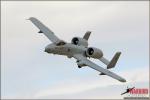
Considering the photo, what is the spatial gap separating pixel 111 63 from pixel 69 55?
11251 mm

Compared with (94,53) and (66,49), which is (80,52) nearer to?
(94,53)

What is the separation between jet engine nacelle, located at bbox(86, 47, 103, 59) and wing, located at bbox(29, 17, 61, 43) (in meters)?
8.64

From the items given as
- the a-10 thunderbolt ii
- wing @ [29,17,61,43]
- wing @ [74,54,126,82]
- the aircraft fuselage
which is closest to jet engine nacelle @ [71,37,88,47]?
the a-10 thunderbolt ii

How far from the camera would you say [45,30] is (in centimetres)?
17500

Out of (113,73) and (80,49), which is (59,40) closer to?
(80,49)

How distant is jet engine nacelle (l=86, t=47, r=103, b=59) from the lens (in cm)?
16025

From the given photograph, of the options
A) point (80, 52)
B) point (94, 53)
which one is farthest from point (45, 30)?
point (94, 53)

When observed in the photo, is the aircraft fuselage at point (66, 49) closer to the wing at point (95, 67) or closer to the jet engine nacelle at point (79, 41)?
the wing at point (95, 67)

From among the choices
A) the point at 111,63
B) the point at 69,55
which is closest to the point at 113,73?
the point at 111,63

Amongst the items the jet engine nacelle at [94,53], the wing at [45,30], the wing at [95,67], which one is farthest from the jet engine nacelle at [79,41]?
the wing at [95,67]

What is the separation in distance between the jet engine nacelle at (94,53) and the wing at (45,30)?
864 centimetres

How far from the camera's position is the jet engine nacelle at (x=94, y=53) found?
16025 centimetres

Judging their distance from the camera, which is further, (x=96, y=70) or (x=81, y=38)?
(x=81, y=38)

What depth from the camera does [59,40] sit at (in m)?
161
